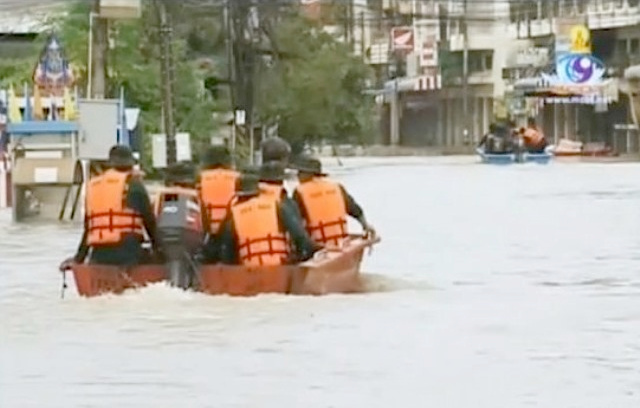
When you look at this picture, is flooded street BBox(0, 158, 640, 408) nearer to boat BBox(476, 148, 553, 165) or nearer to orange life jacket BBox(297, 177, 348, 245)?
orange life jacket BBox(297, 177, 348, 245)

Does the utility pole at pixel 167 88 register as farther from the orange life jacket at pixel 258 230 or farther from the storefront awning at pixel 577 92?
the storefront awning at pixel 577 92

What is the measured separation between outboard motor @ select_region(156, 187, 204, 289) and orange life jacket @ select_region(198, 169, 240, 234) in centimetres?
92

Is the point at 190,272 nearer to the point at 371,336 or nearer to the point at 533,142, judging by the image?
the point at 371,336

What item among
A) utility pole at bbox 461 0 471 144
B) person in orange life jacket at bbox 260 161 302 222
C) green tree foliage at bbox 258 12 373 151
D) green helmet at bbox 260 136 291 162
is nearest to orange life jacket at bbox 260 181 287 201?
person in orange life jacket at bbox 260 161 302 222

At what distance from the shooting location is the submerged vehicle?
62.1 feet

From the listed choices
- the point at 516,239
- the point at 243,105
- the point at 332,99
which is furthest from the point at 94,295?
the point at 332,99

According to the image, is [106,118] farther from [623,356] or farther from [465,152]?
[465,152]

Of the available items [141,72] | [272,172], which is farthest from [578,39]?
[272,172]

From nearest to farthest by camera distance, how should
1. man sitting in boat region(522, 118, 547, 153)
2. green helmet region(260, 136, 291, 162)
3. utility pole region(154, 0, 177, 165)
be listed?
green helmet region(260, 136, 291, 162)
utility pole region(154, 0, 177, 165)
man sitting in boat region(522, 118, 547, 153)

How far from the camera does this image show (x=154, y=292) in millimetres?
19109

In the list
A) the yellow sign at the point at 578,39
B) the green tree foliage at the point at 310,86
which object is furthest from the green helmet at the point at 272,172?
the yellow sign at the point at 578,39

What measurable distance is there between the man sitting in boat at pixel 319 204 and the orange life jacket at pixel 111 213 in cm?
182

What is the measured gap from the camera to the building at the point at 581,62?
3430 inches

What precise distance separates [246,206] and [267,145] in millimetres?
1439
